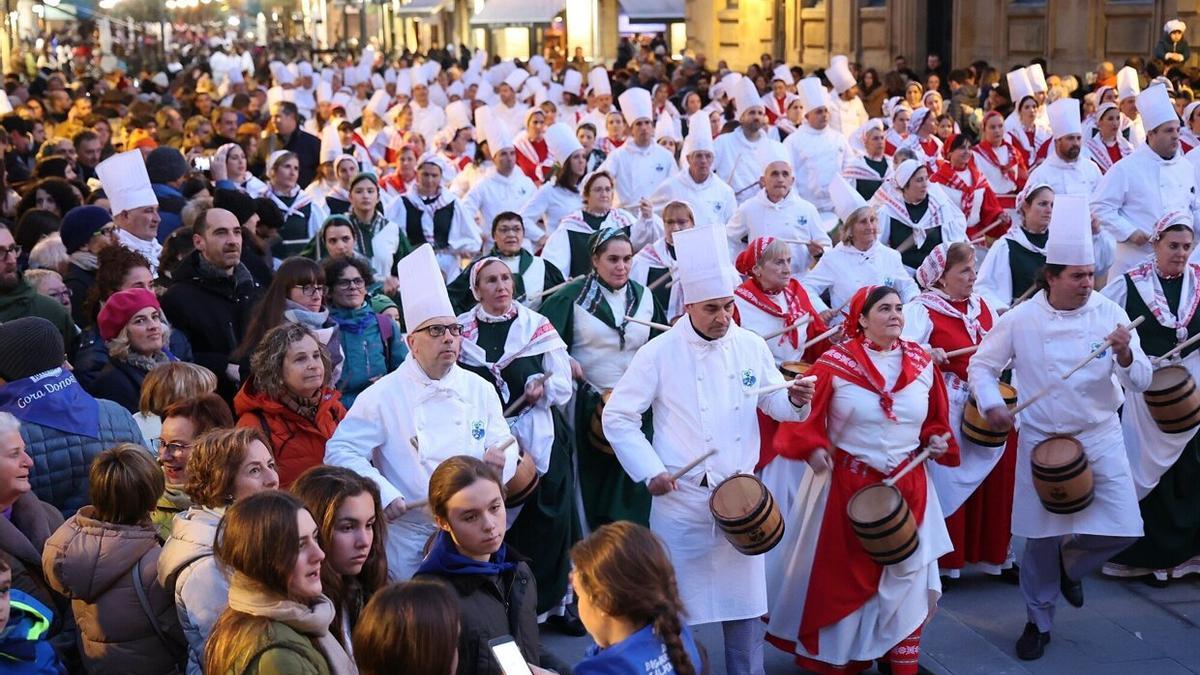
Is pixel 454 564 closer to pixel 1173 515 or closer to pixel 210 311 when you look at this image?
pixel 210 311

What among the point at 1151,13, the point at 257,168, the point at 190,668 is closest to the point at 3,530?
the point at 190,668

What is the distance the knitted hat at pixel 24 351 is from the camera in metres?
6.24

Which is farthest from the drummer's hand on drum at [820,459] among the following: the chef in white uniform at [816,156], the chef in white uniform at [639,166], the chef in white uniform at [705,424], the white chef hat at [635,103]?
the white chef hat at [635,103]

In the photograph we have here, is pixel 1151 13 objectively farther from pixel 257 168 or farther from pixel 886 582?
pixel 886 582

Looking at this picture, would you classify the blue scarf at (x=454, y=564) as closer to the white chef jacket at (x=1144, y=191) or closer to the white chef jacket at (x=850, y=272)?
the white chef jacket at (x=850, y=272)

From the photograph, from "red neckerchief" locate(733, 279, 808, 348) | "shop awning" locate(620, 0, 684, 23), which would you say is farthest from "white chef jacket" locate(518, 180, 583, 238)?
"shop awning" locate(620, 0, 684, 23)

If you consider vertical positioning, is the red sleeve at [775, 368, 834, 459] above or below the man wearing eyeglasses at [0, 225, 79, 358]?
below

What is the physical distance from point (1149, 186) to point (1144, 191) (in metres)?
0.05

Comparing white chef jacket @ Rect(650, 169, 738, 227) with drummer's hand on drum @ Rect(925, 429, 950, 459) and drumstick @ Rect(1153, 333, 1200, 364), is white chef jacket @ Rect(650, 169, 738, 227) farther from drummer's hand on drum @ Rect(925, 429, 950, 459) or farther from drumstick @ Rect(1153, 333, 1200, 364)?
drummer's hand on drum @ Rect(925, 429, 950, 459)

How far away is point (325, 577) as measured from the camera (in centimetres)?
475

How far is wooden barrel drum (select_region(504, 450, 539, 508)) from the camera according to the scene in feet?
23.0

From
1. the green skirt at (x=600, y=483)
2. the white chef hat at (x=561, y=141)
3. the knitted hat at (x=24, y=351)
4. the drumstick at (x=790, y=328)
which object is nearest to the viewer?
the knitted hat at (x=24, y=351)

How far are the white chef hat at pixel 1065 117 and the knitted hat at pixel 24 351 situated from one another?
9.34 metres

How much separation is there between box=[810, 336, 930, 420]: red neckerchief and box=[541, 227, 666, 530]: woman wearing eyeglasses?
1370mm
